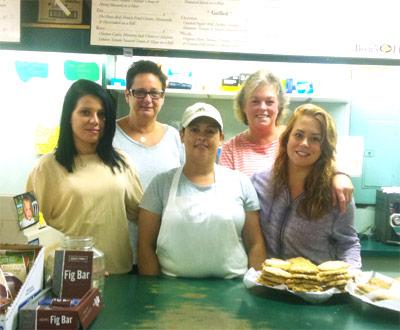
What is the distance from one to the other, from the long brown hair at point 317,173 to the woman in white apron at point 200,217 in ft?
0.53

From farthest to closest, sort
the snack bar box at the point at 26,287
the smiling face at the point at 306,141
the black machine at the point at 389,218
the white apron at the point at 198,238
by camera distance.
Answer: the black machine at the point at 389,218, the smiling face at the point at 306,141, the white apron at the point at 198,238, the snack bar box at the point at 26,287

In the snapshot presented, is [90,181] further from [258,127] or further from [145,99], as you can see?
[258,127]

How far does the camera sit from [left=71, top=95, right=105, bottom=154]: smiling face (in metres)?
1.85

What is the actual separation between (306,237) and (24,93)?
2162 millimetres

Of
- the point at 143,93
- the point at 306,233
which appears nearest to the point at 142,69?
the point at 143,93

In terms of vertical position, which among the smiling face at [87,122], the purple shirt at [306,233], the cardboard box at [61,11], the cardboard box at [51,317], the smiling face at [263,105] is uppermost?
the cardboard box at [61,11]

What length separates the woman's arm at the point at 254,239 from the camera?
179 centimetres

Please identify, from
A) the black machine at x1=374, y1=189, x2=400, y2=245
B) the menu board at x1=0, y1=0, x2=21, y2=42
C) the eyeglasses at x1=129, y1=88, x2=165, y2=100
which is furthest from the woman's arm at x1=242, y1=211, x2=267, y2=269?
the black machine at x1=374, y1=189, x2=400, y2=245

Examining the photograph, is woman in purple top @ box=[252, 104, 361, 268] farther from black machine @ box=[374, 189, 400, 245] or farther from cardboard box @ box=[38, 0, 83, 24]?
black machine @ box=[374, 189, 400, 245]

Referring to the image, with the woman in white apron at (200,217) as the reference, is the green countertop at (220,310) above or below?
below

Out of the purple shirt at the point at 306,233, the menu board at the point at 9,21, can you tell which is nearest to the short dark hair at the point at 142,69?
the menu board at the point at 9,21

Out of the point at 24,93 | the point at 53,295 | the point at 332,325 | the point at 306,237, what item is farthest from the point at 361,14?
the point at 24,93

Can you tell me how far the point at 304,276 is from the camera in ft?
4.83

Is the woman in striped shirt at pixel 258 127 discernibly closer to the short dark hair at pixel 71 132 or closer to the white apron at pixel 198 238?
the white apron at pixel 198 238
